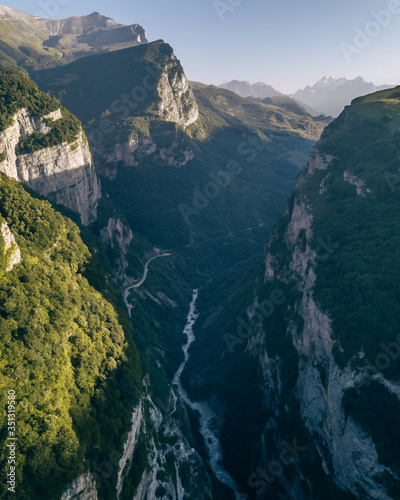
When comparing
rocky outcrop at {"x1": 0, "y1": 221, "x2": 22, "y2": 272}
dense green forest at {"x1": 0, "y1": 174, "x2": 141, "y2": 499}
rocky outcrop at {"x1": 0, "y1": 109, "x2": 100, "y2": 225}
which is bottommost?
dense green forest at {"x1": 0, "y1": 174, "x2": 141, "y2": 499}

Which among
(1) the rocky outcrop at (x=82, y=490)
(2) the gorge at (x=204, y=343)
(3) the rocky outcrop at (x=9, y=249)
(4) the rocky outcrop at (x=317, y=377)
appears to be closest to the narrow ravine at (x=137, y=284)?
(2) the gorge at (x=204, y=343)

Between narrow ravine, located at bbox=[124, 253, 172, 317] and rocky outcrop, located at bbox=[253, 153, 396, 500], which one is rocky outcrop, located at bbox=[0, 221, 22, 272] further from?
rocky outcrop, located at bbox=[253, 153, 396, 500]

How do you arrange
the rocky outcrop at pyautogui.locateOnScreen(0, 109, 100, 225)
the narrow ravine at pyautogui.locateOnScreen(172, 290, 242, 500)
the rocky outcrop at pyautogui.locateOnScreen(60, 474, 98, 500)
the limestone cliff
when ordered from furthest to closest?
the rocky outcrop at pyautogui.locateOnScreen(0, 109, 100, 225)
the narrow ravine at pyautogui.locateOnScreen(172, 290, 242, 500)
the limestone cliff
the rocky outcrop at pyautogui.locateOnScreen(60, 474, 98, 500)

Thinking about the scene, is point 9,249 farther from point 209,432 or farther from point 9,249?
point 209,432

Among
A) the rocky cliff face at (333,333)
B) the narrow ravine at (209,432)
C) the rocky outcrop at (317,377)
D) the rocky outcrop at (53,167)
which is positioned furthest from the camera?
the rocky outcrop at (53,167)

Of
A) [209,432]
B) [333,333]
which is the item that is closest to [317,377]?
[333,333]

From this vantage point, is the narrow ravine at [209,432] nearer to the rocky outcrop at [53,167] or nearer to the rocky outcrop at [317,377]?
the rocky outcrop at [317,377]

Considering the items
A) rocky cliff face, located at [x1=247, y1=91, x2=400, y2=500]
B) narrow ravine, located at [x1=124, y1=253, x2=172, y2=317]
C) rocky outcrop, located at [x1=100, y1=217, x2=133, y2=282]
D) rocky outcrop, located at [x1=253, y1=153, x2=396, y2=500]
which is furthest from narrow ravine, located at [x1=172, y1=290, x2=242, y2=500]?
rocky outcrop, located at [x1=100, y1=217, x2=133, y2=282]
